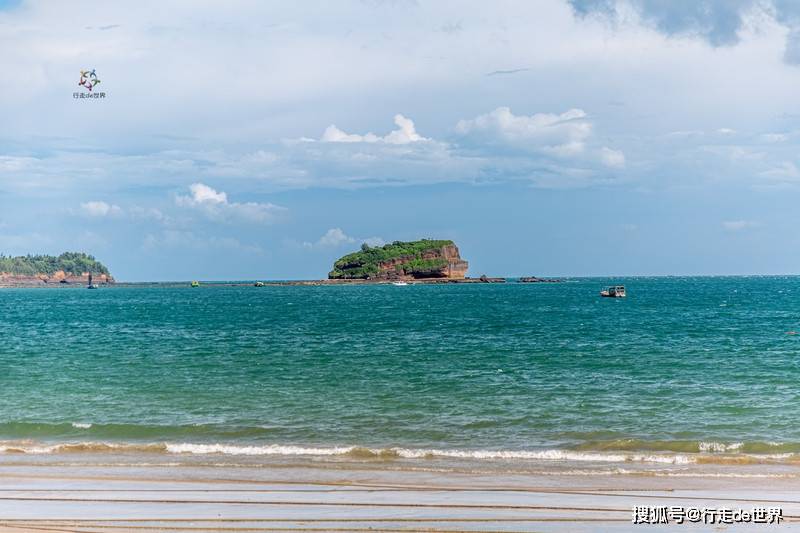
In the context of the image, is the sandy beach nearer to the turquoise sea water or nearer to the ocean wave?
the ocean wave

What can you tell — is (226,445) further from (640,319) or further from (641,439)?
(640,319)

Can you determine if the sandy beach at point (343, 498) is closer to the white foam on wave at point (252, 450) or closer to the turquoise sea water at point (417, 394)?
the white foam on wave at point (252, 450)

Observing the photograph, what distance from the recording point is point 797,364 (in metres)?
42.3

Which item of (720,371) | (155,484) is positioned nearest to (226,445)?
(155,484)

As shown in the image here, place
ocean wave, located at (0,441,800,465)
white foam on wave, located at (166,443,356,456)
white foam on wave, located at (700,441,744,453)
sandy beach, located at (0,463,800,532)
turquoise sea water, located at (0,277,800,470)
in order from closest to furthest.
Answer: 1. sandy beach, located at (0,463,800,532)
2. ocean wave, located at (0,441,800,465)
3. white foam on wave, located at (700,441,744,453)
4. white foam on wave, located at (166,443,356,456)
5. turquoise sea water, located at (0,277,800,470)

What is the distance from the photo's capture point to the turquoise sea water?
2411 centimetres

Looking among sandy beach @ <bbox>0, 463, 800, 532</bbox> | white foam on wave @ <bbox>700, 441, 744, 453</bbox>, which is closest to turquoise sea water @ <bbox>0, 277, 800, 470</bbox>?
white foam on wave @ <bbox>700, 441, 744, 453</bbox>

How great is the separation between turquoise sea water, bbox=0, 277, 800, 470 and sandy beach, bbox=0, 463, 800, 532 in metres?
3.24

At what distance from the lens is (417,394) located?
33.7 m

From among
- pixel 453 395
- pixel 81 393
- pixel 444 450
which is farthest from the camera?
pixel 81 393

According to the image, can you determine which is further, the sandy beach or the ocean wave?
the ocean wave

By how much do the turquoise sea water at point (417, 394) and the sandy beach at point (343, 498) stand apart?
10.6 ft

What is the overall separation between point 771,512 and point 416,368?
28.2 m

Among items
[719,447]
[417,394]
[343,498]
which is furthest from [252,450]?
[719,447]
